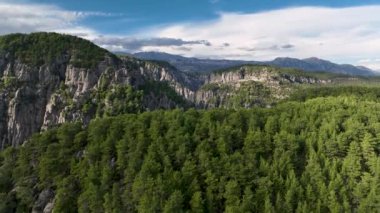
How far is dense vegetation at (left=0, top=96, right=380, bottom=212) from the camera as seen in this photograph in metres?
106

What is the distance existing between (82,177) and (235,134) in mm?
49780

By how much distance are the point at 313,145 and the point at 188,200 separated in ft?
152

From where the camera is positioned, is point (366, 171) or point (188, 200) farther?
point (366, 171)

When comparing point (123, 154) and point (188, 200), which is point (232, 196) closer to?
point (188, 200)

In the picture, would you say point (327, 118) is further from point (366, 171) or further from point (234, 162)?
point (234, 162)

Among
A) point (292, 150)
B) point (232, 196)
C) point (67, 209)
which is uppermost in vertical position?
point (292, 150)

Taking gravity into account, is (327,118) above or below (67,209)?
above

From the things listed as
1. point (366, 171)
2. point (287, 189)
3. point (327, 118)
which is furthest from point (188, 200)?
point (327, 118)

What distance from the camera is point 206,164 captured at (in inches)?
4587

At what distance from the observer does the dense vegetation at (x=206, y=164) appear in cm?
10612

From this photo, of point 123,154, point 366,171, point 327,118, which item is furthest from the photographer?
point 327,118

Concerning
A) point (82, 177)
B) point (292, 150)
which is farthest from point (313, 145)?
point (82, 177)

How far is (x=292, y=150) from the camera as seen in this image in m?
125

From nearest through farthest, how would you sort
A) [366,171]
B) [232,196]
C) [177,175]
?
[232,196]
[177,175]
[366,171]
